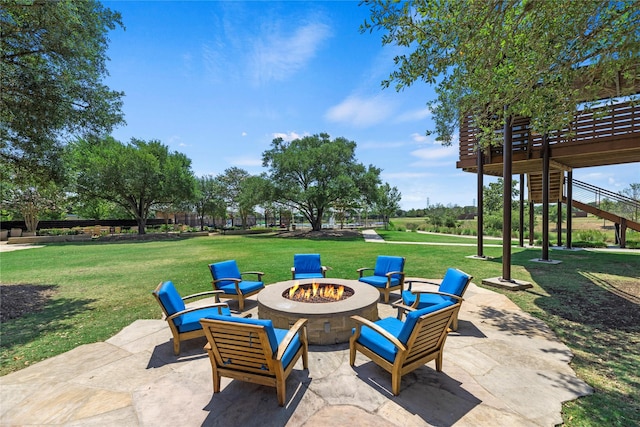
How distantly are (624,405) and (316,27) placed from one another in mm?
7953

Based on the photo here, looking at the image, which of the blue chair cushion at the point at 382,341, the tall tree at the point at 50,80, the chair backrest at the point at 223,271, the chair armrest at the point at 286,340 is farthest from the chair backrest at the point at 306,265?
the tall tree at the point at 50,80

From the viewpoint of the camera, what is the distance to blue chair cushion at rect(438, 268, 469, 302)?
439 centimetres

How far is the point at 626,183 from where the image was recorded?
3391 centimetres

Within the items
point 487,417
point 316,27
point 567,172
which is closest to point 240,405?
point 487,417

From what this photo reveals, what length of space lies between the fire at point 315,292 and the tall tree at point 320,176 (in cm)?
1817

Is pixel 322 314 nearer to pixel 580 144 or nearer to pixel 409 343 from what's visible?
pixel 409 343

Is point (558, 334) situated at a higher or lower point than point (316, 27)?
lower

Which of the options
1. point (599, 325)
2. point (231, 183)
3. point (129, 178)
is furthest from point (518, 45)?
point (231, 183)

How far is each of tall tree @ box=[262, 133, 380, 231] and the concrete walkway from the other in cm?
1980

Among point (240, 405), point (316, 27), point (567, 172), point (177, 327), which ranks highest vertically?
point (316, 27)

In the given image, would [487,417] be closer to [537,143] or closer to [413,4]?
[413,4]

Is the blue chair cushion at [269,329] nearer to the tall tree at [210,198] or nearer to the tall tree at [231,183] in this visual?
the tall tree at [210,198]

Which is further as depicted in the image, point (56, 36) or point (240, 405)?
point (56, 36)

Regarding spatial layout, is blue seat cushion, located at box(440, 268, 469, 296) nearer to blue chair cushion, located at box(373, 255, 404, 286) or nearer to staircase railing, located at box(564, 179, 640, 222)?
blue chair cushion, located at box(373, 255, 404, 286)
